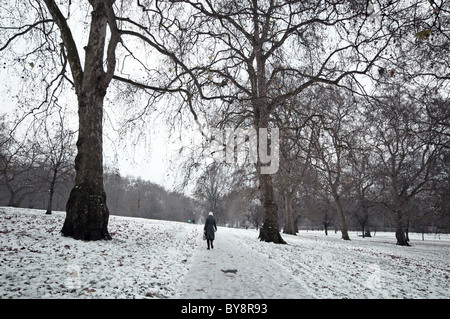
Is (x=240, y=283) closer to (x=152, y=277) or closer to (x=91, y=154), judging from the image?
(x=152, y=277)

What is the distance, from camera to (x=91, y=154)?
22.4 ft

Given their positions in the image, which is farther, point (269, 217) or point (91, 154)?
point (269, 217)

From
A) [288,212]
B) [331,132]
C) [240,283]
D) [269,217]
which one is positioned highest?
[331,132]

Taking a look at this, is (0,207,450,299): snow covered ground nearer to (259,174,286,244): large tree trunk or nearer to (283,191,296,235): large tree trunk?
(259,174,286,244): large tree trunk

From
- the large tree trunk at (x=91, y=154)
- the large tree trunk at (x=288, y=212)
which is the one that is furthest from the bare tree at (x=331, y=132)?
the large tree trunk at (x=288, y=212)

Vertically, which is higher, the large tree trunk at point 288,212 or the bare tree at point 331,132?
the bare tree at point 331,132

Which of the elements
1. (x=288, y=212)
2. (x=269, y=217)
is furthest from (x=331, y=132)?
(x=288, y=212)

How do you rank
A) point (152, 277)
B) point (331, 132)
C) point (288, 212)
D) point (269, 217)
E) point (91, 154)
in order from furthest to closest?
point (288, 212), point (269, 217), point (331, 132), point (91, 154), point (152, 277)

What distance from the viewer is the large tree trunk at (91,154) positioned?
6.40 meters

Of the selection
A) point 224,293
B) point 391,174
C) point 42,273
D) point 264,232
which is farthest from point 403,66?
point 391,174

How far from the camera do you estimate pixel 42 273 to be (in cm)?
378

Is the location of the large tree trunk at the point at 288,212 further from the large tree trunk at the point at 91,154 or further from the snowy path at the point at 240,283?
the large tree trunk at the point at 91,154

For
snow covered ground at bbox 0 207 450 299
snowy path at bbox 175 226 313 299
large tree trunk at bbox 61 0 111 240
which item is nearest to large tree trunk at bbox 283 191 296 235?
snow covered ground at bbox 0 207 450 299
